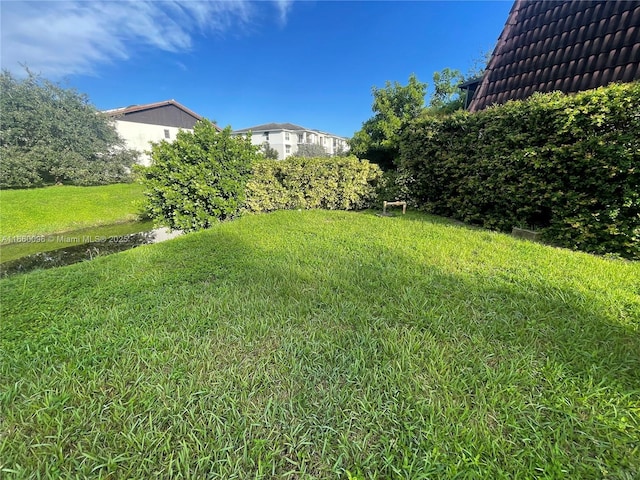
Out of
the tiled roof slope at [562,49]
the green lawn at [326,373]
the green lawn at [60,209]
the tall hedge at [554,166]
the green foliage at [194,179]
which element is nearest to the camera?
the green lawn at [326,373]

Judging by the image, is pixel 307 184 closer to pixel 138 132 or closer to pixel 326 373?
pixel 326 373

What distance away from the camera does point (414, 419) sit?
4.04 ft

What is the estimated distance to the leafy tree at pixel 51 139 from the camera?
1141 cm

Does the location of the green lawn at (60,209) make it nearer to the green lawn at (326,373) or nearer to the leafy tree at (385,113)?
the green lawn at (326,373)

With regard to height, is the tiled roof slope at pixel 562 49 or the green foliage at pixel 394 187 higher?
the tiled roof slope at pixel 562 49

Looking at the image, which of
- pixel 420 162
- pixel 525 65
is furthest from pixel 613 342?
pixel 525 65

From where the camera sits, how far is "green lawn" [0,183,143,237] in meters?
7.61

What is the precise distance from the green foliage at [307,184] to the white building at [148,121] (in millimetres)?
15063

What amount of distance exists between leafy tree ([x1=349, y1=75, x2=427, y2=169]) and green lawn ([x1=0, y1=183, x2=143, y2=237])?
10.9 meters

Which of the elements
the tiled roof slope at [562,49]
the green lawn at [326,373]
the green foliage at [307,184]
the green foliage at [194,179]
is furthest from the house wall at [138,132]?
the green lawn at [326,373]

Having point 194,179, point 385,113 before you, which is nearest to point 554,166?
point 194,179

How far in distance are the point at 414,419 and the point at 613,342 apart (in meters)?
1.54

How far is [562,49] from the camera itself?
4.80 metres

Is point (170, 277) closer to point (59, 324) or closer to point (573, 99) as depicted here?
point (59, 324)
